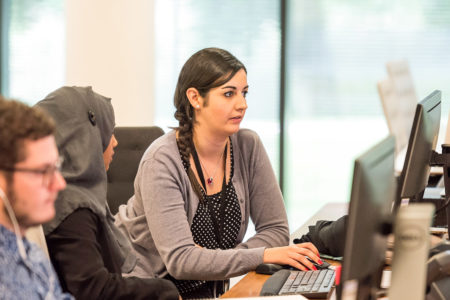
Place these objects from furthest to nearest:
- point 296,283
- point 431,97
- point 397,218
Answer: point 431,97 < point 296,283 < point 397,218

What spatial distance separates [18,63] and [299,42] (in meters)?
2.17

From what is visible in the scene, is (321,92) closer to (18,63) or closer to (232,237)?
(18,63)

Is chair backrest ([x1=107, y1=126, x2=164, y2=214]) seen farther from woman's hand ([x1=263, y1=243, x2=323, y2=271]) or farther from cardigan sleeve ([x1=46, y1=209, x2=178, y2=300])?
cardigan sleeve ([x1=46, y1=209, x2=178, y2=300])

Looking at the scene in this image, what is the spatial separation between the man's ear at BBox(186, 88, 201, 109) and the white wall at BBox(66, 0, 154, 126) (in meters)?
2.33

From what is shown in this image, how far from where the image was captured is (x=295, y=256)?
2195 millimetres

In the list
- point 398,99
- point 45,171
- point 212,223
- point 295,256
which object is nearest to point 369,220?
point 45,171

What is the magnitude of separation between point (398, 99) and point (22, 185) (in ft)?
11.0

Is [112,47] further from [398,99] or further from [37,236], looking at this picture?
[37,236]

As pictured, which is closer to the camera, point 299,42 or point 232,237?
point 232,237

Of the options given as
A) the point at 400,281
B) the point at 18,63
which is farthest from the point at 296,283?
the point at 18,63

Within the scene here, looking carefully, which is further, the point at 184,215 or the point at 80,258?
the point at 184,215

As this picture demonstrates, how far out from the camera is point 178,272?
2.33m

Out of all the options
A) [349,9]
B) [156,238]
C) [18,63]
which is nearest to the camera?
[156,238]

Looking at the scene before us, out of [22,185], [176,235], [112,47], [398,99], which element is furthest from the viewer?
[112,47]
